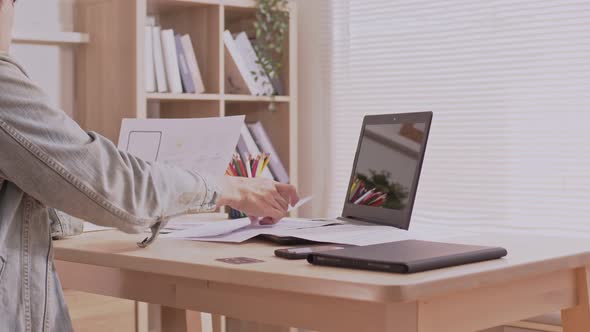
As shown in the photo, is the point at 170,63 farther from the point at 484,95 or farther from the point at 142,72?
the point at 484,95

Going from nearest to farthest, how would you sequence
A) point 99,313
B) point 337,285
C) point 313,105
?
1. point 337,285
2. point 99,313
3. point 313,105

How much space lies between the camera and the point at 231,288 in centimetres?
138

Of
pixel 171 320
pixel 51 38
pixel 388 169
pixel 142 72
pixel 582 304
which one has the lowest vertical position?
pixel 171 320

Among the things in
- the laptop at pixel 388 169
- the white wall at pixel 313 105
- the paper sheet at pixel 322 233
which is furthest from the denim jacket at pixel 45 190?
the white wall at pixel 313 105

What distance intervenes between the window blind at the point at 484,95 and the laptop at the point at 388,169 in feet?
3.12

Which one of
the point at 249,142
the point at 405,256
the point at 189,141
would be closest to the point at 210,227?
the point at 189,141

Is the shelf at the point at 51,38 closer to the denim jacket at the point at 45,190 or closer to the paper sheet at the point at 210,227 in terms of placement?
the paper sheet at the point at 210,227

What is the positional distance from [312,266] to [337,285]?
14 cm

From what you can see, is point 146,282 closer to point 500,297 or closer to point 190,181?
point 190,181

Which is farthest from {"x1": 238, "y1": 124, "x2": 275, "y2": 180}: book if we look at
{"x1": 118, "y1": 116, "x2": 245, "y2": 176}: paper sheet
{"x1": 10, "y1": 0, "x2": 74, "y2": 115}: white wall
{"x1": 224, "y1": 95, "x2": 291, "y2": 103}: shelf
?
{"x1": 118, "y1": 116, "x2": 245, "y2": 176}: paper sheet

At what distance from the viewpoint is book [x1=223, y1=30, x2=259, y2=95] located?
329 cm

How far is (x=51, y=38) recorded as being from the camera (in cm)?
297

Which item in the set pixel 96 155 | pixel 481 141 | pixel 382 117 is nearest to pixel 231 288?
pixel 96 155

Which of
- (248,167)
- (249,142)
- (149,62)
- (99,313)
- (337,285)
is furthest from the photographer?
(249,142)
